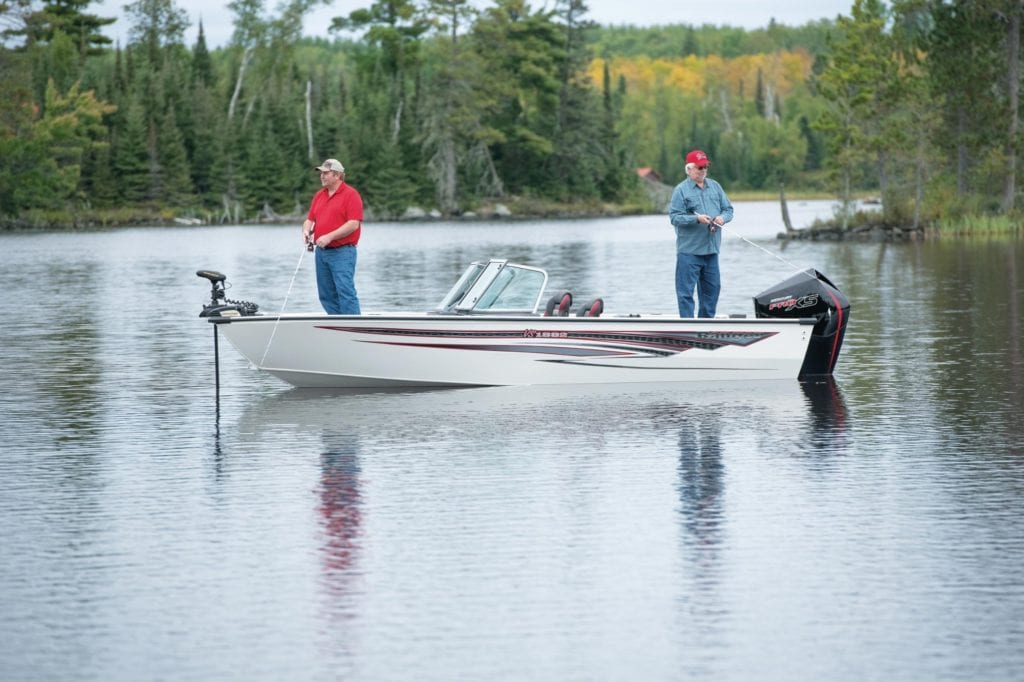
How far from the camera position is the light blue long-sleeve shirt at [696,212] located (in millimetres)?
16281

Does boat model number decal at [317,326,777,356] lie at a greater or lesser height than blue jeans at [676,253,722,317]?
lesser

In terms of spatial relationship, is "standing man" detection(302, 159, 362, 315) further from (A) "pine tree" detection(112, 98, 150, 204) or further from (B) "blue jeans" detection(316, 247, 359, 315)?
(A) "pine tree" detection(112, 98, 150, 204)

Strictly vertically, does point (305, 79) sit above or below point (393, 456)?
above

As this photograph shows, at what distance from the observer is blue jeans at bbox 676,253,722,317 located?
16531mm

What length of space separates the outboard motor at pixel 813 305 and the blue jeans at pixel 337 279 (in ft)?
12.5

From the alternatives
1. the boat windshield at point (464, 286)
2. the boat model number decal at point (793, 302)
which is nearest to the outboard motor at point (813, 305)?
→ the boat model number decal at point (793, 302)

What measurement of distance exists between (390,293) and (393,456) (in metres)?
20.0

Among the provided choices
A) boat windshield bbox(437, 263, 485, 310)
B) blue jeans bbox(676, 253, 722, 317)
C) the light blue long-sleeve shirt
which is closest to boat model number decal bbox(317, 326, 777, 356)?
boat windshield bbox(437, 263, 485, 310)

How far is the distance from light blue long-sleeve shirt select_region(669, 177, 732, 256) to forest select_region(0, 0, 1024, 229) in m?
41.1

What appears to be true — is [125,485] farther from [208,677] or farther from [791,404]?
[791,404]

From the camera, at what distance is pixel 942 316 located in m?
24.2

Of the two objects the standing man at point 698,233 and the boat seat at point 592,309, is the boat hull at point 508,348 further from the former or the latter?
the standing man at point 698,233

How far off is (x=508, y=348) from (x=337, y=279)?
1.80m

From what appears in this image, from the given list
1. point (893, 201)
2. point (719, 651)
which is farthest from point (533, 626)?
point (893, 201)
